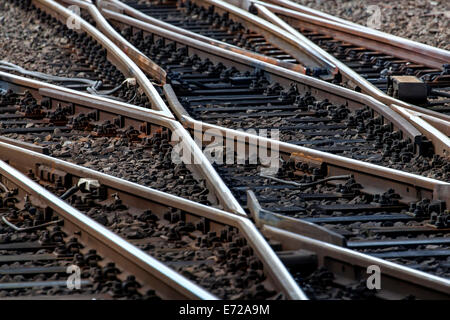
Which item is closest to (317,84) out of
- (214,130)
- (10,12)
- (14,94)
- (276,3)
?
(214,130)

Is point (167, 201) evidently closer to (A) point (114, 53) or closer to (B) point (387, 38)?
(A) point (114, 53)

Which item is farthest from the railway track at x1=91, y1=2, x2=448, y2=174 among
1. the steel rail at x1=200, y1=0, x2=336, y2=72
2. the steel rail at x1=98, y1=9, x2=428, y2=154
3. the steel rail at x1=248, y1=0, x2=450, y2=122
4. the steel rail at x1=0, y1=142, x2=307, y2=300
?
the steel rail at x1=0, y1=142, x2=307, y2=300

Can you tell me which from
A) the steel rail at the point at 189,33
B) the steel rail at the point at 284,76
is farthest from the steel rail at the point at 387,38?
the steel rail at the point at 284,76

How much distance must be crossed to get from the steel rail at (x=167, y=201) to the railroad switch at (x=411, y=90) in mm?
3338

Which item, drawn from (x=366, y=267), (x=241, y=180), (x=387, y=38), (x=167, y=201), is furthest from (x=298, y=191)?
(x=387, y=38)

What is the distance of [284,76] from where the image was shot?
424 inches

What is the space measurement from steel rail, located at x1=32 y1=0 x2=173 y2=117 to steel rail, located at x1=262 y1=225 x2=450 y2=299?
10.1ft

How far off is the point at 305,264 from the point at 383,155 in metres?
2.60

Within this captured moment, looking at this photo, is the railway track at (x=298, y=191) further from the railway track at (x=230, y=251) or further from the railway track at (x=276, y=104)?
the railway track at (x=230, y=251)

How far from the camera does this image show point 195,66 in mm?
11633

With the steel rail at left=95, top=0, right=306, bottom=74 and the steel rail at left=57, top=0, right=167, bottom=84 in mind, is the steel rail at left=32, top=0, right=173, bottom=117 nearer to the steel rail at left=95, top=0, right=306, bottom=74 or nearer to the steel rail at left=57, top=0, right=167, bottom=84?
the steel rail at left=57, top=0, right=167, bottom=84

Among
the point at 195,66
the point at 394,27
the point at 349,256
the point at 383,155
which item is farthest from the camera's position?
the point at 394,27

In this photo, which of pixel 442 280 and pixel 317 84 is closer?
pixel 442 280
